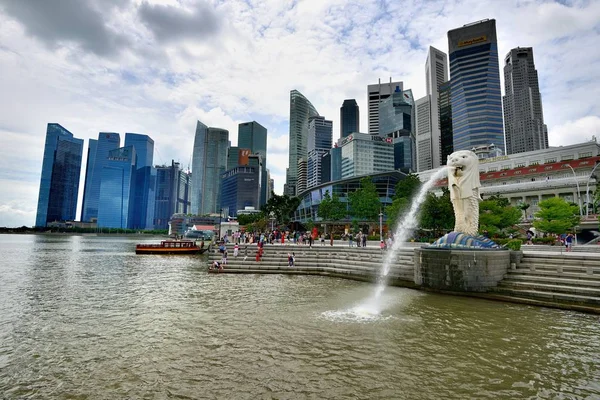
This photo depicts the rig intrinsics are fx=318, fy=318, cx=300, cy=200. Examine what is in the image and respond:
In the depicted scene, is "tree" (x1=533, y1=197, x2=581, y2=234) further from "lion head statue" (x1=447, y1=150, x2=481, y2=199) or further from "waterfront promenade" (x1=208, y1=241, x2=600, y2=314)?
"lion head statue" (x1=447, y1=150, x2=481, y2=199)

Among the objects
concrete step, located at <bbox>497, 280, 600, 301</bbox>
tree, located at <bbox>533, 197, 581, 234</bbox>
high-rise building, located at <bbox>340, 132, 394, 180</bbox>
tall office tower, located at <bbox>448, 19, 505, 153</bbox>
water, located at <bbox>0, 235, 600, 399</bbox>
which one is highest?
tall office tower, located at <bbox>448, 19, 505, 153</bbox>

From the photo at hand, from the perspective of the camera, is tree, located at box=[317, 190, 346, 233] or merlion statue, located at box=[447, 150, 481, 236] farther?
tree, located at box=[317, 190, 346, 233]

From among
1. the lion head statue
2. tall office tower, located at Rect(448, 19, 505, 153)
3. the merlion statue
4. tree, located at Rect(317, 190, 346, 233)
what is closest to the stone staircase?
the merlion statue

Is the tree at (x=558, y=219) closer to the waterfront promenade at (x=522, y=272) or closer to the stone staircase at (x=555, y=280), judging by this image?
the waterfront promenade at (x=522, y=272)

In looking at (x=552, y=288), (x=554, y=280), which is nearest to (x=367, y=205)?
(x=554, y=280)

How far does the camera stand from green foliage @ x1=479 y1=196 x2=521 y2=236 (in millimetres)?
41938

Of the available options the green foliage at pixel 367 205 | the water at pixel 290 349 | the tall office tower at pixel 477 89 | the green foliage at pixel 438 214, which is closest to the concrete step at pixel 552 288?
the water at pixel 290 349

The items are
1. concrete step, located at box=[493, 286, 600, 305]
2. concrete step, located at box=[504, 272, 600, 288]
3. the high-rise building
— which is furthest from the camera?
the high-rise building

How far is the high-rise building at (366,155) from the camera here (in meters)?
166

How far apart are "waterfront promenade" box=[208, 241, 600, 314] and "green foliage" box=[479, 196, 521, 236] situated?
506 inches

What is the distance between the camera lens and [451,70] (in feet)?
572

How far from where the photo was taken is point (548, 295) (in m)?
15.3

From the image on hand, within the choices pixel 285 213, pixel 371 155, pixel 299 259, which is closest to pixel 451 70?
pixel 371 155

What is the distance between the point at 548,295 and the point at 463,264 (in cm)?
390
